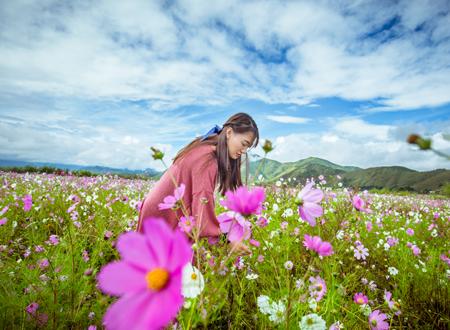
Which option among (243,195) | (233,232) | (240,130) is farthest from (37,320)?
(240,130)

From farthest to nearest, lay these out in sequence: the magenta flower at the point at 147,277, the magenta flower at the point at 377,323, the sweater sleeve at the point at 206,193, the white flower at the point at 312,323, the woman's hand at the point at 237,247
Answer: the sweater sleeve at the point at 206,193 → the magenta flower at the point at 377,323 → the white flower at the point at 312,323 → the woman's hand at the point at 237,247 → the magenta flower at the point at 147,277

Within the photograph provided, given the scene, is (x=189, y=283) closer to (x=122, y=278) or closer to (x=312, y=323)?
(x=122, y=278)

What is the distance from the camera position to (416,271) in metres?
2.70

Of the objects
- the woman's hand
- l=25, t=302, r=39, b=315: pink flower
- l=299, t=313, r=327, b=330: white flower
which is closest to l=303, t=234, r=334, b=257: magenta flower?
the woman's hand

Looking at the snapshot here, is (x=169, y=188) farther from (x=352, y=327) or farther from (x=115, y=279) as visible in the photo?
(x=115, y=279)

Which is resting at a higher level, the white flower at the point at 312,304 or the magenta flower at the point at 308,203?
the magenta flower at the point at 308,203

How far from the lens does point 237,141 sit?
2.71 meters

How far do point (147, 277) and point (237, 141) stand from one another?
7.49 feet

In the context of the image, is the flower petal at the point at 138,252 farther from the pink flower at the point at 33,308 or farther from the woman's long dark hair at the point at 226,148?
the woman's long dark hair at the point at 226,148

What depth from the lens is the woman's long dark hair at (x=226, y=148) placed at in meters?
2.65

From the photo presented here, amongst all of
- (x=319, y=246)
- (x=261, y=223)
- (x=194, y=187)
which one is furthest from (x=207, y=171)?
(x=319, y=246)

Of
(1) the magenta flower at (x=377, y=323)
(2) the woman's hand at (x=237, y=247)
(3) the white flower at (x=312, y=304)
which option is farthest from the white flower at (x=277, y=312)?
(1) the magenta flower at (x=377, y=323)

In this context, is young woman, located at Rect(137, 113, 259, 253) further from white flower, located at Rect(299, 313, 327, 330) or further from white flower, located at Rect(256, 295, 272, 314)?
white flower, located at Rect(299, 313, 327, 330)

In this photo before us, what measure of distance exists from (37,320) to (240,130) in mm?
2019
